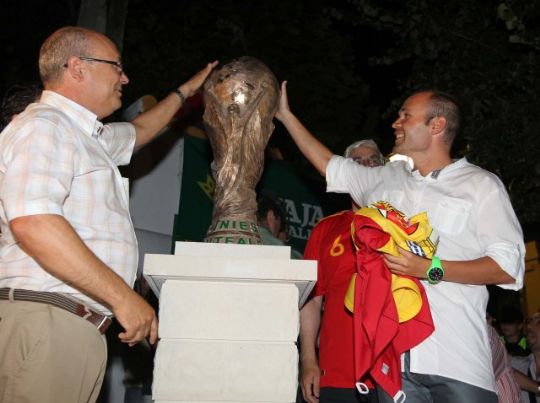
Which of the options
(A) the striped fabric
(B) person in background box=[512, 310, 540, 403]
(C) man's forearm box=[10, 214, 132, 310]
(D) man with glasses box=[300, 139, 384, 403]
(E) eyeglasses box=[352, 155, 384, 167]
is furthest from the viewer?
(B) person in background box=[512, 310, 540, 403]

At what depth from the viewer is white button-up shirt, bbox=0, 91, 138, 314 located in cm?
226

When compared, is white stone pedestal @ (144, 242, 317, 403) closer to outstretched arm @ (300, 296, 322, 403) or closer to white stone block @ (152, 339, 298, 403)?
white stone block @ (152, 339, 298, 403)

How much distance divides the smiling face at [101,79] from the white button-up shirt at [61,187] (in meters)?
0.11

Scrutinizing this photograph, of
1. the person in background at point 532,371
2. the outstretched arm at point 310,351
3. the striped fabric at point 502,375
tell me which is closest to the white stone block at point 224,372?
the outstretched arm at point 310,351

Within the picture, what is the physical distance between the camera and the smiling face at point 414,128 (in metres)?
3.03

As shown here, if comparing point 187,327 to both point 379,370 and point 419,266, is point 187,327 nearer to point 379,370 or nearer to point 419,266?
point 379,370

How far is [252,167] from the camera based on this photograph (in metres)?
3.07

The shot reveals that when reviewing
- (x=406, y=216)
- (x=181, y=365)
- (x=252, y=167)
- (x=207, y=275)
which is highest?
(x=252, y=167)

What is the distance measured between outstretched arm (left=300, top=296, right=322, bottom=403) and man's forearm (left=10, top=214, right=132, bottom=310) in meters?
1.51

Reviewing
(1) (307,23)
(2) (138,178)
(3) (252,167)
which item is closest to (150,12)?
(1) (307,23)

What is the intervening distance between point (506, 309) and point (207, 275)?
16.6 feet

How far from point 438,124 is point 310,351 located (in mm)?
1349

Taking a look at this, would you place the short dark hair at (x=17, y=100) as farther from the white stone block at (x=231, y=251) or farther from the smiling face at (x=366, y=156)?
the smiling face at (x=366, y=156)

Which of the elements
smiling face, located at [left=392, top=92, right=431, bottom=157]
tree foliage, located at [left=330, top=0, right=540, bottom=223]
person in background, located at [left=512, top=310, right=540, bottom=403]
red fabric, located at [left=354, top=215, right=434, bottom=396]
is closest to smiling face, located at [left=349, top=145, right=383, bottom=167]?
smiling face, located at [left=392, top=92, right=431, bottom=157]
